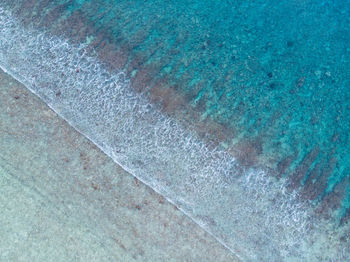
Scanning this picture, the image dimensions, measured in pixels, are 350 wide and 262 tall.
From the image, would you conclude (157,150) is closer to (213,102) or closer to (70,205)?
(213,102)

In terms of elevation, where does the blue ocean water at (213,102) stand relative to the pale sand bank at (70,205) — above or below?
above

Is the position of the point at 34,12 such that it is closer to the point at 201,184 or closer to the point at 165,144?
the point at 165,144

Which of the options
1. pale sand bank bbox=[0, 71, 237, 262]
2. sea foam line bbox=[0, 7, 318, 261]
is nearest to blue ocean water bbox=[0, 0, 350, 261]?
sea foam line bbox=[0, 7, 318, 261]

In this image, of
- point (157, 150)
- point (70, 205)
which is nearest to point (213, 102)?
point (157, 150)

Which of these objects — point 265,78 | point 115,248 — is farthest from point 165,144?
point 265,78

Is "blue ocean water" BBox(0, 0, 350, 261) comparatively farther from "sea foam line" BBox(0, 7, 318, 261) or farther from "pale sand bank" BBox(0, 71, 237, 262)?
"pale sand bank" BBox(0, 71, 237, 262)

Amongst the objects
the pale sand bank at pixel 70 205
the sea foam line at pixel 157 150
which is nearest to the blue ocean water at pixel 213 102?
the sea foam line at pixel 157 150

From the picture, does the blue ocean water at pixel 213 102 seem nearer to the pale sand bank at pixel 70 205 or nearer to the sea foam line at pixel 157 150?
the sea foam line at pixel 157 150
